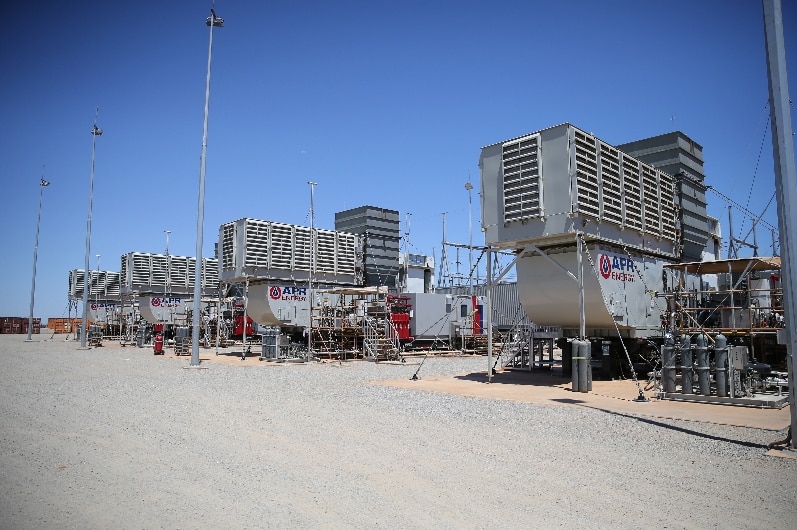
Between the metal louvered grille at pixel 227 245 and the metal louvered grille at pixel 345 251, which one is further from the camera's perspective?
the metal louvered grille at pixel 345 251

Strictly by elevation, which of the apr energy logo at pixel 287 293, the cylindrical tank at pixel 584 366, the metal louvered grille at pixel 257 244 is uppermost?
the metal louvered grille at pixel 257 244

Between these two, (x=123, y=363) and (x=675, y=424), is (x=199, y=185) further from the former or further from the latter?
(x=675, y=424)

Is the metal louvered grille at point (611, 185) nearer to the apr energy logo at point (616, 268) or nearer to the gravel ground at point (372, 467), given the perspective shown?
the apr energy logo at point (616, 268)

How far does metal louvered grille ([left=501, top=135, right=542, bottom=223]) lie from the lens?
14.4 meters

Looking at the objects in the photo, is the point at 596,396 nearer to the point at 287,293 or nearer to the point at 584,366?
the point at 584,366

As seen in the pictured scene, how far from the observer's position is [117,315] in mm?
45094

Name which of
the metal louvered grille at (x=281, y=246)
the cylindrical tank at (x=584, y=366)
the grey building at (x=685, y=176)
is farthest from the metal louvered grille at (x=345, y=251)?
the cylindrical tank at (x=584, y=366)

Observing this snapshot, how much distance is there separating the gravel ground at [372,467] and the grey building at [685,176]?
11.9 meters

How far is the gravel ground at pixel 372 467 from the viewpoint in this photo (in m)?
4.63

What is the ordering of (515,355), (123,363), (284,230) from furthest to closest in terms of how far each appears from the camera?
(284,230), (123,363), (515,355)

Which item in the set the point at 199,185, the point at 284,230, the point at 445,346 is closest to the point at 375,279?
the point at 445,346

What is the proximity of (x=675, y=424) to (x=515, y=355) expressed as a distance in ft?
35.6

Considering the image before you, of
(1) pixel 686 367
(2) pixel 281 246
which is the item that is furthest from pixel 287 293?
(1) pixel 686 367

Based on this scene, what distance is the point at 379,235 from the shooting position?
125 feet
